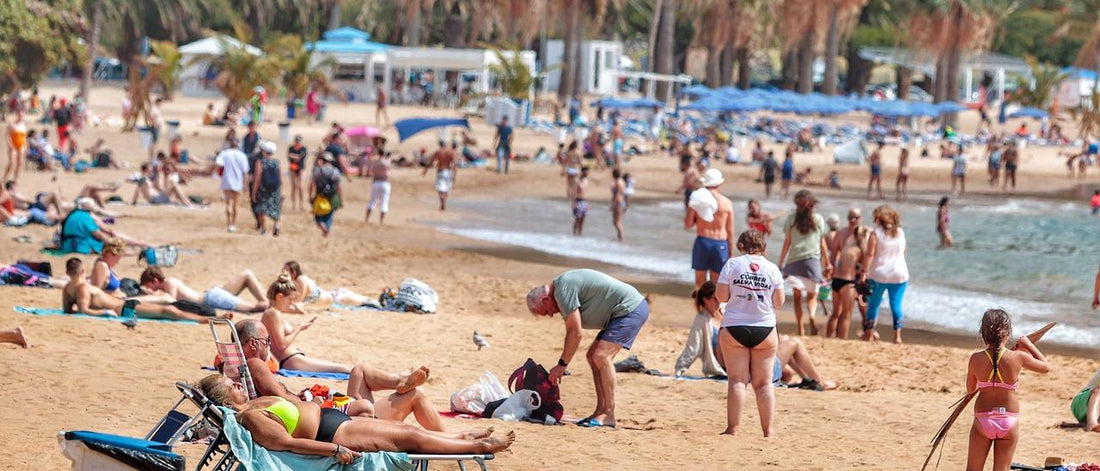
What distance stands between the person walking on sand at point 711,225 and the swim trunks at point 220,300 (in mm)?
3946

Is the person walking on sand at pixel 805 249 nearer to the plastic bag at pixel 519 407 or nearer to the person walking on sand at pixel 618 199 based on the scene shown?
the plastic bag at pixel 519 407

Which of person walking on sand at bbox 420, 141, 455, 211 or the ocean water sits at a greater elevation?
person walking on sand at bbox 420, 141, 455, 211

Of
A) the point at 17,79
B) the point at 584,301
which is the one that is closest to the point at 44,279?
the point at 584,301

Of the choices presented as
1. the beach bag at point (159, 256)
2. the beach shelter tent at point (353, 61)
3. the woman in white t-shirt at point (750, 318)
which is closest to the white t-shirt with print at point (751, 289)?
the woman in white t-shirt at point (750, 318)

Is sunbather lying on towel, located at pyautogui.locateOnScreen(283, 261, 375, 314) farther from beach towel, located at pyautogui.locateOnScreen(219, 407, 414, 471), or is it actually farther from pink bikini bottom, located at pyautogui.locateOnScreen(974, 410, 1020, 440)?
pink bikini bottom, located at pyautogui.locateOnScreen(974, 410, 1020, 440)

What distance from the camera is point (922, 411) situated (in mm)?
9297

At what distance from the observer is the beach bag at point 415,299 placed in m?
12.7

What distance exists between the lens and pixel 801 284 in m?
12.2

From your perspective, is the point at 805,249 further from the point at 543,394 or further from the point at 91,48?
the point at 91,48

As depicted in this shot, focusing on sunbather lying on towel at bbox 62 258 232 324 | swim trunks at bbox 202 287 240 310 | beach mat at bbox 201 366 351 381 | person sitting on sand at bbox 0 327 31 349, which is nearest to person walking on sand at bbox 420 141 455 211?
swim trunks at bbox 202 287 240 310

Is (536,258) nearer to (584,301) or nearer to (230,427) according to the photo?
(584,301)

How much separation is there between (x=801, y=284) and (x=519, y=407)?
184 inches

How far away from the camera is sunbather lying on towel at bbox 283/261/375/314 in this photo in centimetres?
1178

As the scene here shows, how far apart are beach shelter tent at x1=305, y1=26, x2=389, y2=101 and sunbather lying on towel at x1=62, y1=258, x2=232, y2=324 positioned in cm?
3786
